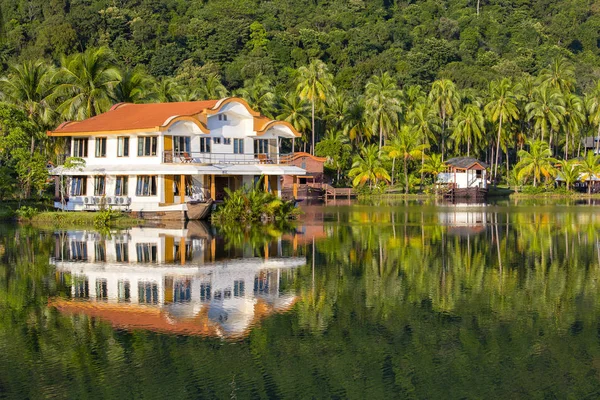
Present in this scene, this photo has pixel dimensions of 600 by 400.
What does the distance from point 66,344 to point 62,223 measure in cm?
2511

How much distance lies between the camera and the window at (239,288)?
20978mm

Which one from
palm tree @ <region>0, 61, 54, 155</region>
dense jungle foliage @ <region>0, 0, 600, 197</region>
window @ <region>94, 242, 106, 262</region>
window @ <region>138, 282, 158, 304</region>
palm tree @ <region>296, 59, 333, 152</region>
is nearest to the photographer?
window @ <region>138, 282, 158, 304</region>

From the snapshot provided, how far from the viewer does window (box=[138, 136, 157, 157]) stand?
44.2 meters

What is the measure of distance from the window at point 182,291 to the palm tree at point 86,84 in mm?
31983

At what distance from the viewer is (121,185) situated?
44875 mm

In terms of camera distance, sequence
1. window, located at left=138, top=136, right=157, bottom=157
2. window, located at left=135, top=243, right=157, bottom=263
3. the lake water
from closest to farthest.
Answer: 1. the lake water
2. window, located at left=135, top=243, right=157, bottom=263
3. window, located at left=138, top=136, right=157, bottom=157

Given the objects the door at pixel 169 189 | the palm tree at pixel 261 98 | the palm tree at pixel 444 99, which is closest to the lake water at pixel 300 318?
the door at pixel 169 189

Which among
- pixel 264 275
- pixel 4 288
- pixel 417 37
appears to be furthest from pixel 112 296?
pixel 417 37

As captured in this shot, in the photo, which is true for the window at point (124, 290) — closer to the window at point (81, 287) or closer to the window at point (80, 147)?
the window at point (81, 287)

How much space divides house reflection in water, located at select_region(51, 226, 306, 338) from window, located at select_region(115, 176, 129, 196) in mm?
11104

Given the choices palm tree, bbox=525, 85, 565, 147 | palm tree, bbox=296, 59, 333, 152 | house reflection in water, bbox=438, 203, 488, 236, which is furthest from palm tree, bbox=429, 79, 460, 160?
house reflection in water, bbox=438, 203, 488, 236

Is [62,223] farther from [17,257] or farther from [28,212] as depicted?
[17,257]

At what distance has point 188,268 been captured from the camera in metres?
25.2

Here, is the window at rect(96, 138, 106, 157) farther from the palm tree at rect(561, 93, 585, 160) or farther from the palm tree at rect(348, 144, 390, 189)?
the palm tree at rect(561, 93, 585, 160)
